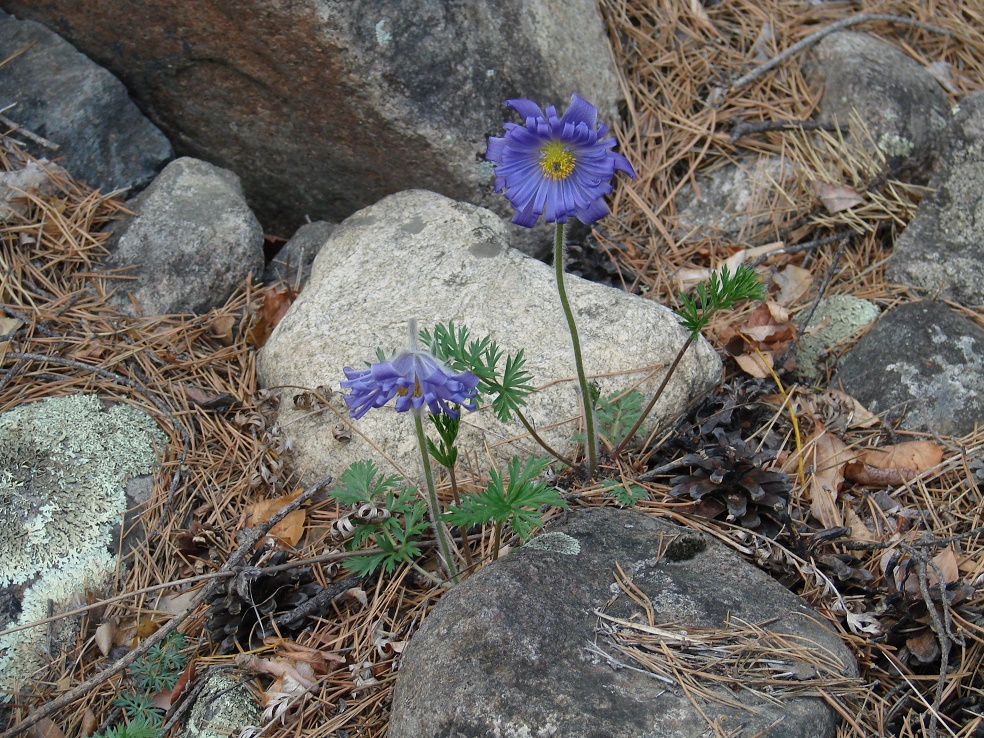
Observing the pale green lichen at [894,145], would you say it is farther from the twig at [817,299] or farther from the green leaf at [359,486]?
the green leaf at [359,486]

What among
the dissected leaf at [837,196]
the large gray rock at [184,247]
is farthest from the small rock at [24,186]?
the dissected leaf at [837,196]

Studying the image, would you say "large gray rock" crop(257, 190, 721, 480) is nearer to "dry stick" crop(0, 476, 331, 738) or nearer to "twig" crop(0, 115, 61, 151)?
"dry stick" crop(0, 476, 331, 738)

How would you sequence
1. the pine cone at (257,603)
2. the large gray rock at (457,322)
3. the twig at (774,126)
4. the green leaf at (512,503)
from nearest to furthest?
the green leaf at (512,503) → the pine cone at (257,603) → the large gray rock at (457,322) → the twig at (774,126)

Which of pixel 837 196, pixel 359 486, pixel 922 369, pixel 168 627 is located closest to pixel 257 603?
pixel 168 627

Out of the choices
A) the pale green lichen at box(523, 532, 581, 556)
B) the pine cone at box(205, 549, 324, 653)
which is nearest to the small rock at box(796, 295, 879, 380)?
the pale green lichen at box(523, 532, 581, 556)

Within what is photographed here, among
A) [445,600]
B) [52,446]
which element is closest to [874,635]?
[445,600]

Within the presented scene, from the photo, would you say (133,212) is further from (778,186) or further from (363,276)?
(778,186)
